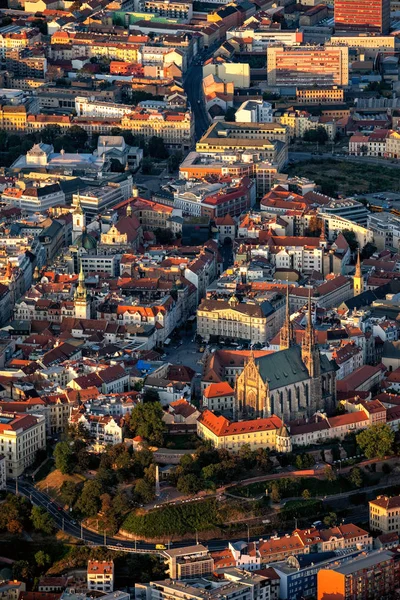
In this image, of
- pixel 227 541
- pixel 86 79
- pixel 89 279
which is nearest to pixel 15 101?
pixel 86 79

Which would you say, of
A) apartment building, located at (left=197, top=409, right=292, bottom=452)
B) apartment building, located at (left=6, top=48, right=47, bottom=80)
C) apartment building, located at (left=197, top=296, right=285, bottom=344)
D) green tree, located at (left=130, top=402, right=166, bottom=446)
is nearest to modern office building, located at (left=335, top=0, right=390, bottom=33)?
apartment building, located at (left=6, top=48, right=47, bottom=80)

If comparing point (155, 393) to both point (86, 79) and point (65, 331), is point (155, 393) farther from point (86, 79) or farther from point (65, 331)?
point (86, 79)

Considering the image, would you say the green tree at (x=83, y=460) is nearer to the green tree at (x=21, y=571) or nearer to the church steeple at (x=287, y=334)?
the green tree at (x=21, y=571)

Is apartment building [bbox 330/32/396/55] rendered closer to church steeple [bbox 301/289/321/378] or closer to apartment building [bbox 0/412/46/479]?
church steeple [bbox 301/289/321/378]

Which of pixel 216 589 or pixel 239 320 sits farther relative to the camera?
pixel 239 320

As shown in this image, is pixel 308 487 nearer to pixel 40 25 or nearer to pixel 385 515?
pixel 385 515

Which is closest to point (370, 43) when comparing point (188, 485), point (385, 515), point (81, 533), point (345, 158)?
point (345, 158)
